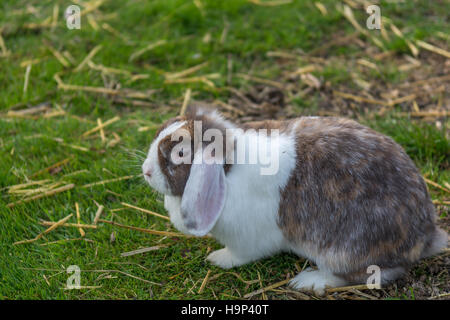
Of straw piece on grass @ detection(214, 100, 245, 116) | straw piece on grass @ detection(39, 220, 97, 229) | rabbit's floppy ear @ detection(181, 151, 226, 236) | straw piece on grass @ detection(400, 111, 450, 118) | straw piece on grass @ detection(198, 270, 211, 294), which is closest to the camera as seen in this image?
rabbit's floppy ear @ detection(181, 151, 226, 236)

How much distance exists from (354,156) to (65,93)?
332cm

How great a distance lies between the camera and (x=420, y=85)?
5.39 m

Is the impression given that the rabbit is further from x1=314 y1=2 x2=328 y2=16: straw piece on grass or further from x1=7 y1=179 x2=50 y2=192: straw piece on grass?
x1=314 y1=2 x2=328 y2=16: straw piece on grass

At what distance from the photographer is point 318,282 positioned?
10.9ft

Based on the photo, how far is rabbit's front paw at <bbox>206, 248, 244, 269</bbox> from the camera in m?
3.52

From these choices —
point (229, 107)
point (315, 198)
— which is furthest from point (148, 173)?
point (229, 107)

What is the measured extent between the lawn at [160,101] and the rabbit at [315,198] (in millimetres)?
243

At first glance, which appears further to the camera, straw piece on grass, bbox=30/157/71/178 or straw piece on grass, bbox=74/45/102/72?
straw piece on grass, bbox=74/45/102/72

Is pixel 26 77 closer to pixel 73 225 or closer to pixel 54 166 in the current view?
pixel 54 166

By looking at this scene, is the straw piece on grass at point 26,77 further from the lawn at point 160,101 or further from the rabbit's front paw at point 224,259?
the rabbit's front paw at point 224,259

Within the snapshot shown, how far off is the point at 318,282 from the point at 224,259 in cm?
65

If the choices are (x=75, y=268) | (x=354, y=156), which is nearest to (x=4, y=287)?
(x=75, y=268)

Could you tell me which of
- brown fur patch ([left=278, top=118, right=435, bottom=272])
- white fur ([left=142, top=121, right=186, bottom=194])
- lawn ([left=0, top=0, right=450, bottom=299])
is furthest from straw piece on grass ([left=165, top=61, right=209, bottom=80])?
brown fur patch ([left=278, top=118, right=435, bottom=272])
